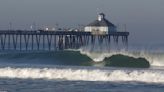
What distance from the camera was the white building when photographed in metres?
83.9

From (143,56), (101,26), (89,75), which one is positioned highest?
(89,75)

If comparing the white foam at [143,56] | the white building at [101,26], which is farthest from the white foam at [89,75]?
the white building at [101,26]

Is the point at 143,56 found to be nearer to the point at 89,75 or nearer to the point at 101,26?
the point at 89,75

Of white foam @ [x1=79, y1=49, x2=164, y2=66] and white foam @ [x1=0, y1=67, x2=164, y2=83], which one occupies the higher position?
white foam @ [x1=0, y1=67, x2=164, y2=83]

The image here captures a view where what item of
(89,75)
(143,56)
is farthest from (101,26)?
(89,75)

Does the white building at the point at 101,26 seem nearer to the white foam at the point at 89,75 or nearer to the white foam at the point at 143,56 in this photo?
the white foam at the point at 143,56

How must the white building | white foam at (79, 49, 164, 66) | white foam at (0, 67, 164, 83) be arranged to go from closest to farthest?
1. white foam at (0, 67, 164, 83)
2. white foam at (79, 49, 164, 66)
3. the white building

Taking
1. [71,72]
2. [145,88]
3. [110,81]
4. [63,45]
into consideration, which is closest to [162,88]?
[145,88]

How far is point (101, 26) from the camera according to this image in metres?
84.6

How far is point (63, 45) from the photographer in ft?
271

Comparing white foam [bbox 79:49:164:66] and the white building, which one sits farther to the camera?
the white building

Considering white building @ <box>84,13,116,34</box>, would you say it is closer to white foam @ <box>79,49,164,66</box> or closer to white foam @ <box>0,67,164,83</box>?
white foam @ <box>79,49,164,66</box>

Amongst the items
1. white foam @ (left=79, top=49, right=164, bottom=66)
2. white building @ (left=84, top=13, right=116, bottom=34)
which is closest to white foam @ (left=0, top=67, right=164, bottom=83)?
white foam @ (left=79, top=49, right=164, bottom=66)

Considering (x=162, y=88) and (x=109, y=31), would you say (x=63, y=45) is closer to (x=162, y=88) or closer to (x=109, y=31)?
(x=109, y=31)
